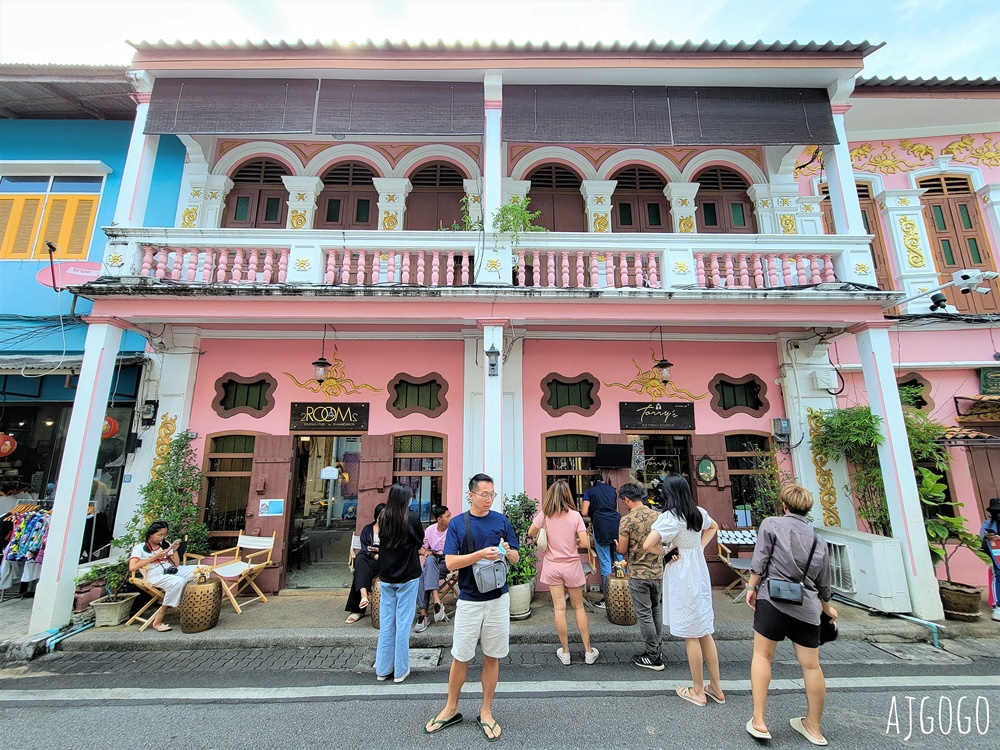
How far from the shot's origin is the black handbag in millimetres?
3064

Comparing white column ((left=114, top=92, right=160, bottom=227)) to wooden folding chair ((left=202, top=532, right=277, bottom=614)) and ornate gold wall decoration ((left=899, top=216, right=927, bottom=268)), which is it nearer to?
wooden folding chair ((left=202, top=532, right=277, bottom=614))

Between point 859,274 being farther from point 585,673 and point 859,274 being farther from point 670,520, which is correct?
point 585,673

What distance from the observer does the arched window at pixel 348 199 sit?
27.1 ft

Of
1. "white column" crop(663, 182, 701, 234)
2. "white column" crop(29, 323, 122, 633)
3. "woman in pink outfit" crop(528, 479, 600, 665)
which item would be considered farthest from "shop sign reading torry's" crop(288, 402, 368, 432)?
"white column" crop(663, 182, 701, 234)

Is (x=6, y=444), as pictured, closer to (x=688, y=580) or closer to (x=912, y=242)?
(x=688, y=580)

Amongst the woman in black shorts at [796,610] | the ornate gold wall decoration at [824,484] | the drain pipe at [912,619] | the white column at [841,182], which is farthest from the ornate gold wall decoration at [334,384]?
the white column at [841,182]

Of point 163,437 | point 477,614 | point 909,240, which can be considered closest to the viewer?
point 477,614

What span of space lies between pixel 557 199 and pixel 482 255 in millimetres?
2917

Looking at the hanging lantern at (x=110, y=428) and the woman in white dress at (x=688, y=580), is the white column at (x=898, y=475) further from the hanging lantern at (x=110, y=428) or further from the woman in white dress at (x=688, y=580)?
the hanging lantern at (x=110, y=428)

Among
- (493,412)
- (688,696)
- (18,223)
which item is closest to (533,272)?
(493,412)

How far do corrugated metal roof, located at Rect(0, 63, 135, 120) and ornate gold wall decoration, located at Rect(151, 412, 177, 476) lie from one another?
5131 mm

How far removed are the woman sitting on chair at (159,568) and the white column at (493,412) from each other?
399 cm

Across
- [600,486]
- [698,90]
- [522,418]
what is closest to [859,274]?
[698,90]

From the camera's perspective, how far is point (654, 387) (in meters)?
7.68
